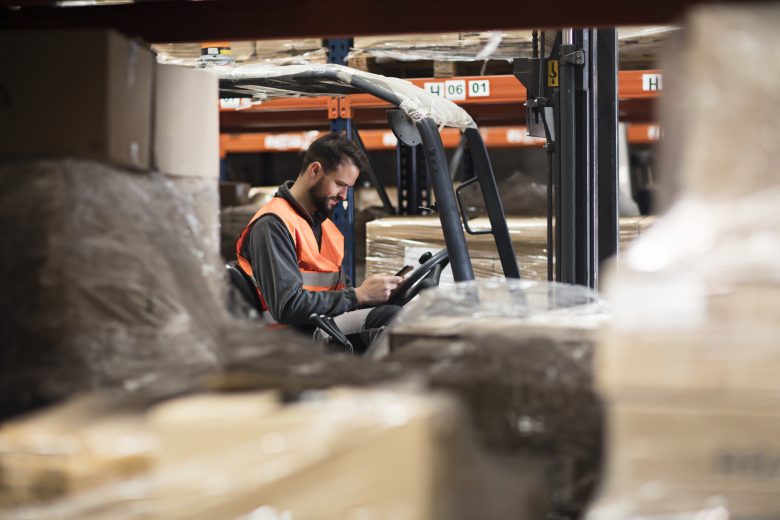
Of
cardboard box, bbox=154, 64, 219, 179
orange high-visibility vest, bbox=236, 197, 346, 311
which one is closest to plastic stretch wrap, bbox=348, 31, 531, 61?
orange high-visibility vest, bbox=236, 197, 346, 311

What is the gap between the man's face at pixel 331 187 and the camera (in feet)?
14.6

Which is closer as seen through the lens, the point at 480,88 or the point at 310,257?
the point at 310,257

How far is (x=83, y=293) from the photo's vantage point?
1.69m

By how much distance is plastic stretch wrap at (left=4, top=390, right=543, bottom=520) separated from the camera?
4.23 ft

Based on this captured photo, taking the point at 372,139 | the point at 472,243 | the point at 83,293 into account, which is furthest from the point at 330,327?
the point at 372,139

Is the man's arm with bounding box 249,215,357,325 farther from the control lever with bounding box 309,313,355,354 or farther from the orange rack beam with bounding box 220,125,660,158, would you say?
the orange rack beam with bounding box 220,125,660,158

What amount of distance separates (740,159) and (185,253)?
3.42ft

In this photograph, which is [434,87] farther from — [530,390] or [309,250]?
[530,390]

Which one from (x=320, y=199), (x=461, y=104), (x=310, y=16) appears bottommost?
(x=320, y=199)

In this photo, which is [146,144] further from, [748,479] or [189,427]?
[748,479]

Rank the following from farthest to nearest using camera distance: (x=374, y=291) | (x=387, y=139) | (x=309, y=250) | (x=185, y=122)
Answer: (x=387, y=139) < (x=309, y=250) < (x=374, y=291) < (x=185, y=122)

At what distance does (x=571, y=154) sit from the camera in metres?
3.88

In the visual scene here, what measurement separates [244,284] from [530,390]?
264 cm

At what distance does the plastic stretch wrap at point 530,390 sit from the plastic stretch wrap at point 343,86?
2.23m
